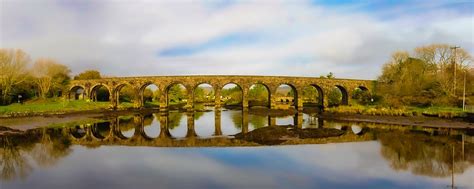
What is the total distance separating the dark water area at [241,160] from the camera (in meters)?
13.4

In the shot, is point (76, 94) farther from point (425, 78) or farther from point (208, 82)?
point (425, 78)

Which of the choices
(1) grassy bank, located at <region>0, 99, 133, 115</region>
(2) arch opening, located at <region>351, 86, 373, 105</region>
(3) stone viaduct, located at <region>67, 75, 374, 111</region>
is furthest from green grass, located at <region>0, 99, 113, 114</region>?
(2) arch opening, located at <region>351, 86, 373, 105</region>

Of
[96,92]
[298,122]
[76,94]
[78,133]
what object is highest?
[96,92]

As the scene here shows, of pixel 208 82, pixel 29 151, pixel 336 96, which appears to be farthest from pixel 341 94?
pixel 29 151

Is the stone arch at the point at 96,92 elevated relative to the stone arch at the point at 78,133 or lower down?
elevated

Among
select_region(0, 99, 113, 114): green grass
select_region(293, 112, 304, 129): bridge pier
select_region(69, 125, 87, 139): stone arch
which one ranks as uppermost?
select_region(0, 99, 113, 114): green grass

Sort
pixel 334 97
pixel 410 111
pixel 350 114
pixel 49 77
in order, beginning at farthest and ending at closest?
pixel 334 97 < pixel 49 77 < pixel 350 114 < pixel 410 111

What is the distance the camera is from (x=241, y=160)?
17516 millimetres

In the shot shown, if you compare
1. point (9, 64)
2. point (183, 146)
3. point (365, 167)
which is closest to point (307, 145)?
point (365, 167)

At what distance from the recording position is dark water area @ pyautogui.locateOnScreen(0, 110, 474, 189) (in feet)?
44.1

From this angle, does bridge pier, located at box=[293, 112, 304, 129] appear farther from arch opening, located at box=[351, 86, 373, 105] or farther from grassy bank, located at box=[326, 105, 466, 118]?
arch opening, located at box=[351, 86, 373, 105]

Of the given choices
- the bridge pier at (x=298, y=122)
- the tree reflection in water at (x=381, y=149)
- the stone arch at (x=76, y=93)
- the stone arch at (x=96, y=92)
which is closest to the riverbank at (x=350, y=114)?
the bridge pier at (x=298, y=122)

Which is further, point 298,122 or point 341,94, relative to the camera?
point 341,94

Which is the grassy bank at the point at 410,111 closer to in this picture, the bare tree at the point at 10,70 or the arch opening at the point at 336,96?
the arch opening at the point at 336,96
